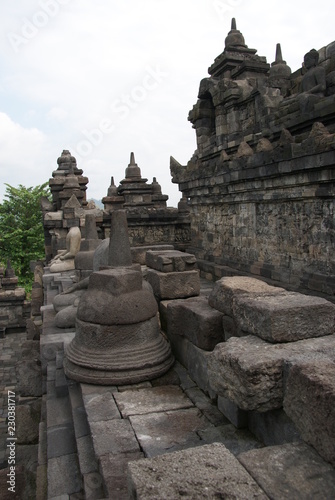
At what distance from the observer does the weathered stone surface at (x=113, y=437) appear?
8.85 ft

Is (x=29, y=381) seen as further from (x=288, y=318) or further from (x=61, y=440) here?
(x=288, y=318)

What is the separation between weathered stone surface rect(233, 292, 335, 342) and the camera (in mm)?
2699

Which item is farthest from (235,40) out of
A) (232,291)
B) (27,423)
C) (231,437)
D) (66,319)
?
(231,437)

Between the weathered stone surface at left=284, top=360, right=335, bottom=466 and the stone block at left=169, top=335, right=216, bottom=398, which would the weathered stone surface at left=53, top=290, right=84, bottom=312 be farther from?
the weathered stone surface at left=284, top=360, right=335, bottom=466

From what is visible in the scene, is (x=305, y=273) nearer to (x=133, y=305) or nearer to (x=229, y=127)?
(x=133, y=305)

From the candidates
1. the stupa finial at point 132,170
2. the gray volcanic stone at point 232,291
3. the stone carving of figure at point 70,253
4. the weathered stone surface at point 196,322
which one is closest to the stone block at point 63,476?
the weathered stone surface at point 196,322

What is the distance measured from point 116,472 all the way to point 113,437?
0.39 m

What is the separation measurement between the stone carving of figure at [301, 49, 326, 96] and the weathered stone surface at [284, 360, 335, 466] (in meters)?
6.05

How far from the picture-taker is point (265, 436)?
265cm

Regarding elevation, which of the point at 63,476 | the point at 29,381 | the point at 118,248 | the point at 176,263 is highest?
the point at 118,248

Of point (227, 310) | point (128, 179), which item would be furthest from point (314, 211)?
point (128, 179)

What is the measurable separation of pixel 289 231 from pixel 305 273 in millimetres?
776

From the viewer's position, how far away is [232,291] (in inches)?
139

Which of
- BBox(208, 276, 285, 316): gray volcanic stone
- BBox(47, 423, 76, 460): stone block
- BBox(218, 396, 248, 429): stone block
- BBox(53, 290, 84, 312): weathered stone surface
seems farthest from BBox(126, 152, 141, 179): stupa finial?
BBox(218, 396, 248, 429): stone block
